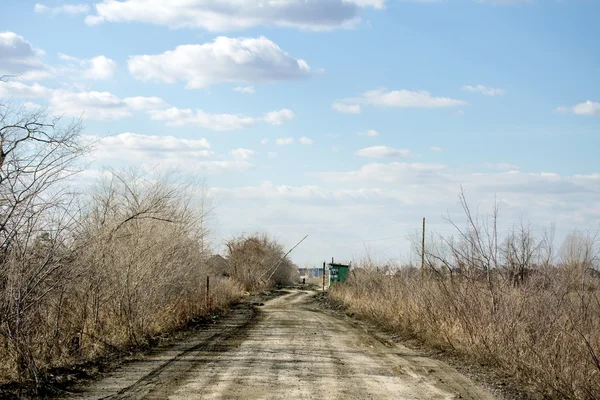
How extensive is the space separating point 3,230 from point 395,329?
1491cm

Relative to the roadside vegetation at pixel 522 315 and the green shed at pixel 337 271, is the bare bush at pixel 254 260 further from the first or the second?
the roadside vegetation at pixel 522 315

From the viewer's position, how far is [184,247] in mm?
23891

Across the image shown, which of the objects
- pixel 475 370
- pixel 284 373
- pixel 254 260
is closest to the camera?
pixel 284 373

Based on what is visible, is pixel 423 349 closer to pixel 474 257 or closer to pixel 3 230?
pixel 474 257

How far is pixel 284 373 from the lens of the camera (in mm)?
12617

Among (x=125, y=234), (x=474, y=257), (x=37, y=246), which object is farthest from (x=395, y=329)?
(x=37, y=246)

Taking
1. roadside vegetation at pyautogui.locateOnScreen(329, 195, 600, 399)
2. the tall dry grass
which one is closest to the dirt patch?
roadside vegetation at pyautogui.locateOnScreen(329, 195, 600, 399)

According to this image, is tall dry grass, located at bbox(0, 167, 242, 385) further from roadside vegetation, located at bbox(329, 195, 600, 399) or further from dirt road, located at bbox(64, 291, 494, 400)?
roadside vegetation, located at bbox(329, 195, 600, 399)

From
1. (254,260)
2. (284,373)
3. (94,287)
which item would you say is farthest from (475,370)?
(254,260)

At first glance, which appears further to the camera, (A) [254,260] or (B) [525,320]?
Answer: (A) [254,260]

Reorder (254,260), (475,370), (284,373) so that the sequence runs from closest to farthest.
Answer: (284,373) < (475,370) < (254,260)

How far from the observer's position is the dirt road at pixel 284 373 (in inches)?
418

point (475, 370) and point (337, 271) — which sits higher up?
point (337, 271)

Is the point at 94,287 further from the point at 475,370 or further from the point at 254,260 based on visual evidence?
the point at 254,260
